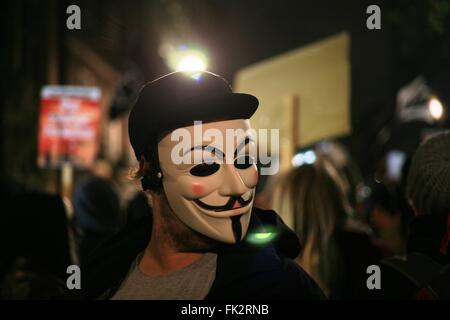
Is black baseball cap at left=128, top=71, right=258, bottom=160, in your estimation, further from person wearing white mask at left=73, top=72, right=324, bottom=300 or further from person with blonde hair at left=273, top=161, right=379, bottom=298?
person with blonde hair at left=273, top=161, right=379, bottom=298

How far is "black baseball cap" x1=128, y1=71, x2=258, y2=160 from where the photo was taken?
192cm

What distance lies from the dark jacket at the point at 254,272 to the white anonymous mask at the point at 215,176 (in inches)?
3.0

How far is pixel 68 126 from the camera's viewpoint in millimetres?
7426

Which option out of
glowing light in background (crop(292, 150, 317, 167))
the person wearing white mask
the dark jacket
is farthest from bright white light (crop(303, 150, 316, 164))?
the person wearing white mask

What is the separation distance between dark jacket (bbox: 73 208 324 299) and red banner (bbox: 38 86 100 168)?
5.00 m

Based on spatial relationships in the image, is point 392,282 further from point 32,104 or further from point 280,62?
point 32,104

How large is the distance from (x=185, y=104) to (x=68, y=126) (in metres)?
5.78

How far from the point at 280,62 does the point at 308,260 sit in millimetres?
986

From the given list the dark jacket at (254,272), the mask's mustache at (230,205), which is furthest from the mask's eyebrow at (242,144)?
the dark jacket at (254,272)

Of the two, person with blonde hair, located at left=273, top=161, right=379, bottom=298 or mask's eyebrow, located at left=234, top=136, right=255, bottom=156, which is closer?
mask's eyebrow, located at left=234, top=136, right=255, bottom=156

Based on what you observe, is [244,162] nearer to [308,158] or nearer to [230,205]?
[230,205]

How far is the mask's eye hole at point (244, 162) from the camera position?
1962mm

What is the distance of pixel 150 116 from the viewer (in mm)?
2021

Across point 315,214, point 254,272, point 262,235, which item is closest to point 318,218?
point 315,214
